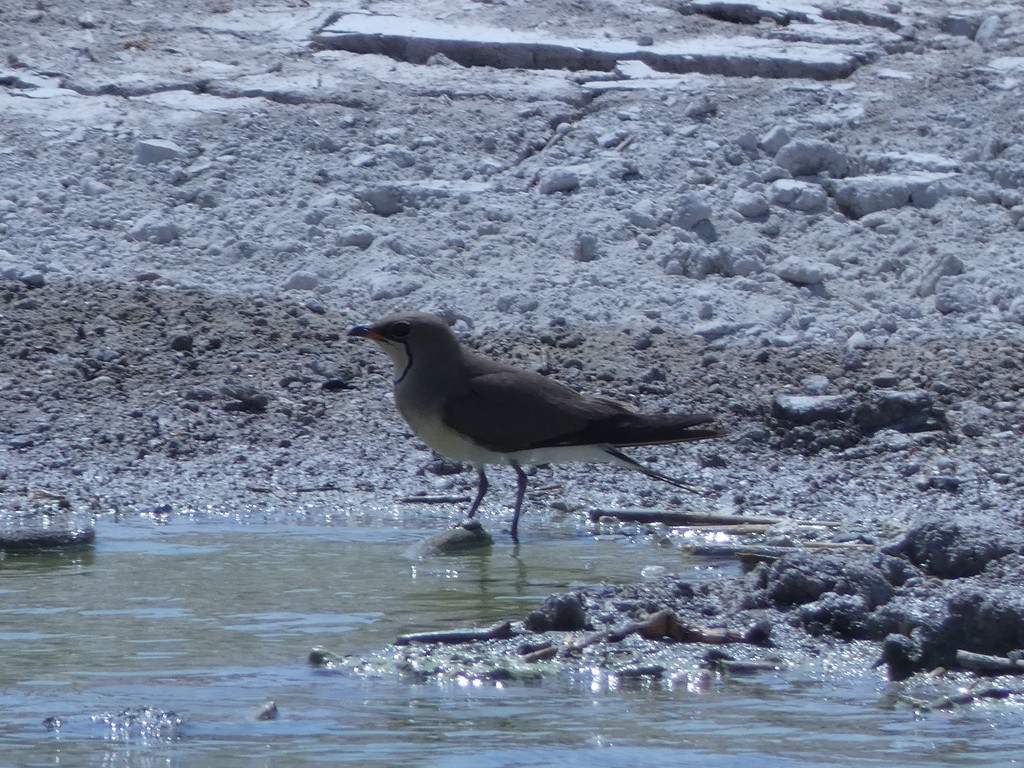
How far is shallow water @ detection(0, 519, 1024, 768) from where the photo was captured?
198 inches

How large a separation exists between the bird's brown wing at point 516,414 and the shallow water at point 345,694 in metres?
1.24

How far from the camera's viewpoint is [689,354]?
1116 cm

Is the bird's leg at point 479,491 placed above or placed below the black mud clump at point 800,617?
above

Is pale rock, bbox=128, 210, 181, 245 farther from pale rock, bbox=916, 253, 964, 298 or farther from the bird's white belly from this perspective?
pale rock, bbox=916, 253, 964, 298

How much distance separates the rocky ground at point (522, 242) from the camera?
9.80 meters

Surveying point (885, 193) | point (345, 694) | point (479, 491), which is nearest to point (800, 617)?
point (345, 694)

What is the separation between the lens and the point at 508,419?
9070 mm

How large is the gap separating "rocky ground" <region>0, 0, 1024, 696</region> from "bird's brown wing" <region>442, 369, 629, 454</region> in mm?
484

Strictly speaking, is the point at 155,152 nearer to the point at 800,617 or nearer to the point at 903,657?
the point at 800,617

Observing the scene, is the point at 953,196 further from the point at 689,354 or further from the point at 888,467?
the point at 888,467

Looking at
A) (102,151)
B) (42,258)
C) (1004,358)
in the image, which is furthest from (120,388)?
(1004,358)

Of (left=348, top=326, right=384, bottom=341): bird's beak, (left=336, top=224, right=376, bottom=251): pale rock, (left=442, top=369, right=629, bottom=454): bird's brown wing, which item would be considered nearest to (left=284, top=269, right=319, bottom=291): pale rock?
(left=336, top=224, right=376, bottom=251): pale rock

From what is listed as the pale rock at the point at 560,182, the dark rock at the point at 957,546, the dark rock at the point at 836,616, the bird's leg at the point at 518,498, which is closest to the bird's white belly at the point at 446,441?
the bird's leg at the point at 518,498

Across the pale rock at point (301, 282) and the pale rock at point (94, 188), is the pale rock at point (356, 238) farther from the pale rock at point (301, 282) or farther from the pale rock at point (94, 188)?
the pale rock at point (94, 188)
